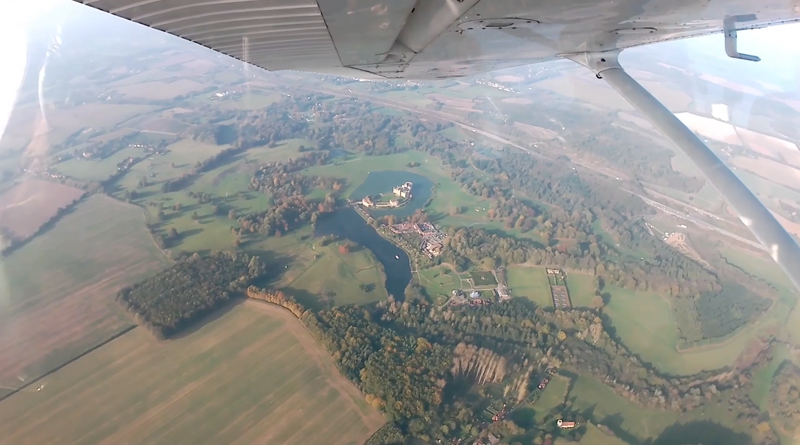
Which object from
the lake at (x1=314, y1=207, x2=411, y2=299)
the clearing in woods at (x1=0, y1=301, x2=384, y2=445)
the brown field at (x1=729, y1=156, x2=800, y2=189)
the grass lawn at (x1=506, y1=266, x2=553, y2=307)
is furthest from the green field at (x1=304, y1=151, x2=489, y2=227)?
the brown field at (x1=729, y1=156, x2=800, y2=189)

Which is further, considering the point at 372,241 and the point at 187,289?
the point at 372,241

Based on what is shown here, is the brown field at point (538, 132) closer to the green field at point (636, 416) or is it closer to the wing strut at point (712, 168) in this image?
the green field at point (636, 416)

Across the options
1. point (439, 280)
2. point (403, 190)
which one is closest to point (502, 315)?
point (439, 280)

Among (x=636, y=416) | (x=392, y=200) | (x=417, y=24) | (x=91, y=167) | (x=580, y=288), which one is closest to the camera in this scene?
(x=417, y=24)

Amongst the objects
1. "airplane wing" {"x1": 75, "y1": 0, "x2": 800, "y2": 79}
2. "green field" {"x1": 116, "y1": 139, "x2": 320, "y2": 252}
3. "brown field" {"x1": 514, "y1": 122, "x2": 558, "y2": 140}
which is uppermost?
"airplane wing" {"x1": 75, "y1": 0, "x2": 800, "y2": 79}

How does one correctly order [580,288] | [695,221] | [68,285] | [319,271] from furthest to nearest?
[695,221] → [319,271] → [580,288] → [68,285]

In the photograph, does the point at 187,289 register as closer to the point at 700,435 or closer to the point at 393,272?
the point at 393,272

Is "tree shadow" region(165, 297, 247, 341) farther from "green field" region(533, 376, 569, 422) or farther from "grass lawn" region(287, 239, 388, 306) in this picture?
"green field" region(533, 376, 569, 422)
